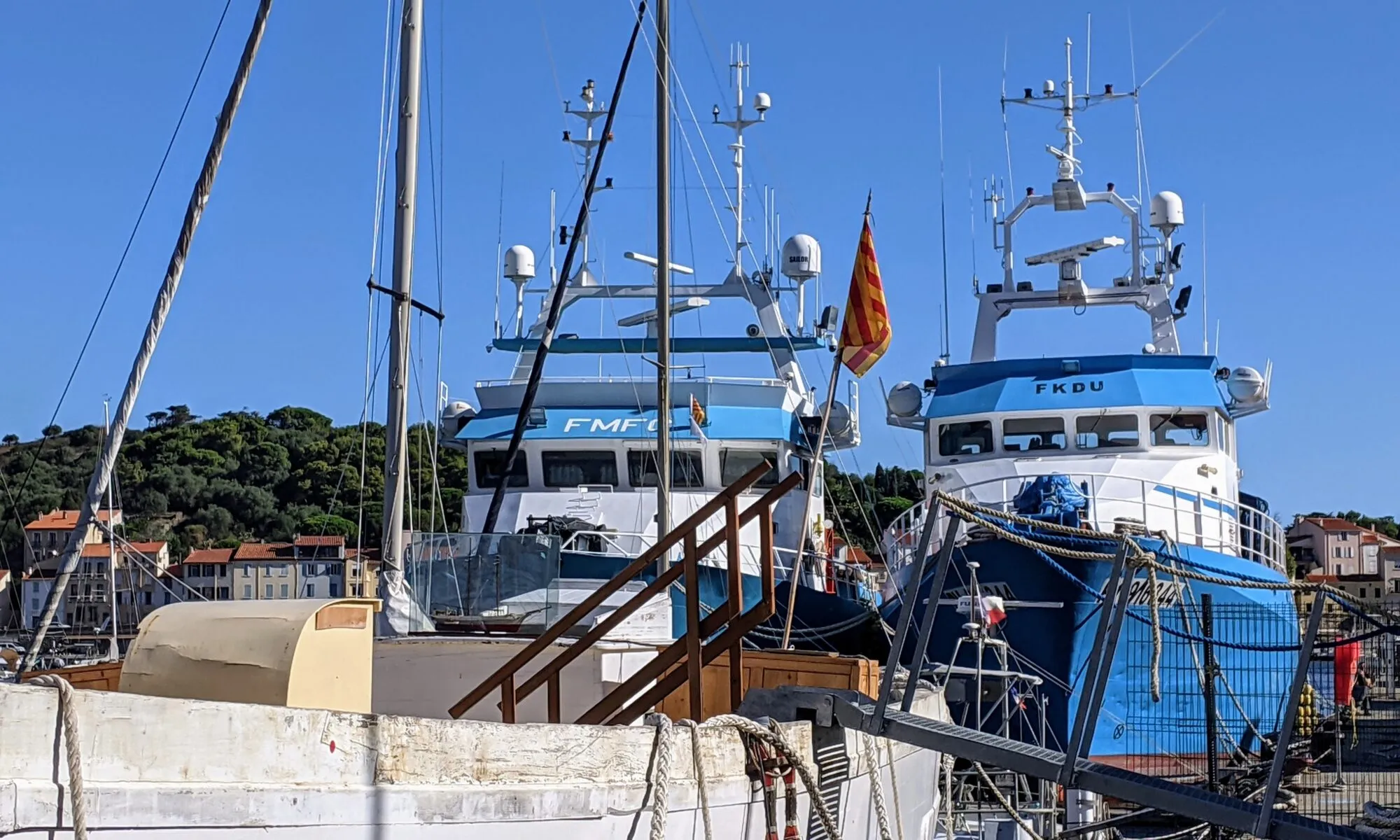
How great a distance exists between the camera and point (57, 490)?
58875mm

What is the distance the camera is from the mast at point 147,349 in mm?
7312

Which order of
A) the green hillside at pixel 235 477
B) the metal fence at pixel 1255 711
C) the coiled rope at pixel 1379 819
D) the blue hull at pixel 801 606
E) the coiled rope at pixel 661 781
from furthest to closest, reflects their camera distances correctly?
the green hillside at pixel 235 477 < the blue hull at pixel 801 606 < the metal fence at pixel 1255 711 < the coiled rope at pixel 1379 819 < the coiled rope at pixel 661 781

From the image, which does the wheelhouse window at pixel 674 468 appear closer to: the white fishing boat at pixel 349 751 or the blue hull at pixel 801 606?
the blue hull at pixel 801 606

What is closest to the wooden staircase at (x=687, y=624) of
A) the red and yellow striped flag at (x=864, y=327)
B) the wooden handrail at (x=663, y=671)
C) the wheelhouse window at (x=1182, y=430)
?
the wooden handrail at (x=663, y=671)

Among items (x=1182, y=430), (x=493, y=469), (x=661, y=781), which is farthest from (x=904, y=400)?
(x=661, y=781)

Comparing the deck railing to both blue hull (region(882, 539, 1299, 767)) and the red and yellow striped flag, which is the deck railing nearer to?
blue hull (region(882, 539, 1299, 767))

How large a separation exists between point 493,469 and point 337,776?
20096 millimetres

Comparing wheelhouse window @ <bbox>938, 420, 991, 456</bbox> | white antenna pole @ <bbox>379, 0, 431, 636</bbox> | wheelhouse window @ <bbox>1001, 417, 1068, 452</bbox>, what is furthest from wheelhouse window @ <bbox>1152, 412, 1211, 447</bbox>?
white antenna pole @ <bbox>379, 0, 431, 636</bbox>

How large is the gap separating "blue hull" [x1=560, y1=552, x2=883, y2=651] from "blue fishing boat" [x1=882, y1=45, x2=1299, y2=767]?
0.74 m

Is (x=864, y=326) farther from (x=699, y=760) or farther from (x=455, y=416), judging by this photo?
(x=455, y=416)

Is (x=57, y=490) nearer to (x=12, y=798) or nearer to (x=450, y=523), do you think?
(x=450, y=523)

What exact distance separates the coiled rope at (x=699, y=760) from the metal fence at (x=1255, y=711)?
3.74 metres

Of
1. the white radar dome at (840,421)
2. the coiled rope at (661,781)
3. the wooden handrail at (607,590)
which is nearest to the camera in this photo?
the coiled rope at (661,781)

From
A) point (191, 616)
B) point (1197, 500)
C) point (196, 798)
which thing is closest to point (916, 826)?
point (191, 616)
